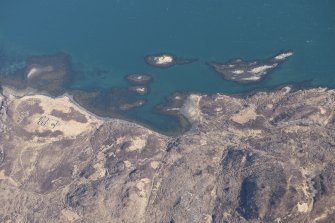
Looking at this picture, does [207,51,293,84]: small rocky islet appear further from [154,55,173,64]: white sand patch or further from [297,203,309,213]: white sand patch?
[297,203,309,213]: white sand patch

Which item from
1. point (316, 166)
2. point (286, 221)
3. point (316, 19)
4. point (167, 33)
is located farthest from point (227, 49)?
point (286, 221)

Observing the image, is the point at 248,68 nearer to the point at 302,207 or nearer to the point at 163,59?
the point at 163,59

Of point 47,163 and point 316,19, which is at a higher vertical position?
point 316,19

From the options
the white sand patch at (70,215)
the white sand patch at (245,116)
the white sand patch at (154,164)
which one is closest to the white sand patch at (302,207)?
the white sand patch at (245,116)

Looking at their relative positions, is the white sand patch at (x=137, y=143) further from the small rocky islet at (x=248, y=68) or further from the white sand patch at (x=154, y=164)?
the small rocky islet at (x=248, y=68)

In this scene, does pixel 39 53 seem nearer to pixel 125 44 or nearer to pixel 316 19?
pixel 125 44
